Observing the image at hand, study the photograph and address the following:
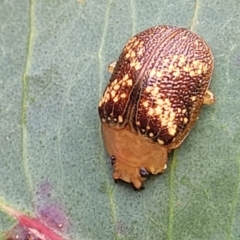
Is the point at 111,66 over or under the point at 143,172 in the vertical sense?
over

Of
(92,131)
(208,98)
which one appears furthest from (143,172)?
(208,98)

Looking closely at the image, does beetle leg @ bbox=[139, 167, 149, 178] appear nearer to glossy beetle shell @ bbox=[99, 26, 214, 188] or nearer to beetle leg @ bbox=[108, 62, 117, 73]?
glossy beetle shell @ bbox=[99, 26, 214, 188]

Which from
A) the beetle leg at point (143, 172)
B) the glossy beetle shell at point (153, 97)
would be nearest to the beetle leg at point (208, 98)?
the glossy beetle shell at point (153, 97)

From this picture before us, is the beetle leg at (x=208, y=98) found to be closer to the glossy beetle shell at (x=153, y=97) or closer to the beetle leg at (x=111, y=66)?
the glossy beetle shell at (x=153, y=97)

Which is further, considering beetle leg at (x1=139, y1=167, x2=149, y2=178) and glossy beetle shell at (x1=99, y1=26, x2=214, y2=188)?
beetle leg at (x1=139, y1=167, x2=149, y2=178)

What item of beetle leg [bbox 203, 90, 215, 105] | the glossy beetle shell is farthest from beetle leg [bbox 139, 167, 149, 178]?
beetle leg [bbox 203, 90, 215, 105]

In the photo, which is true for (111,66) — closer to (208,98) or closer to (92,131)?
(92,131)
